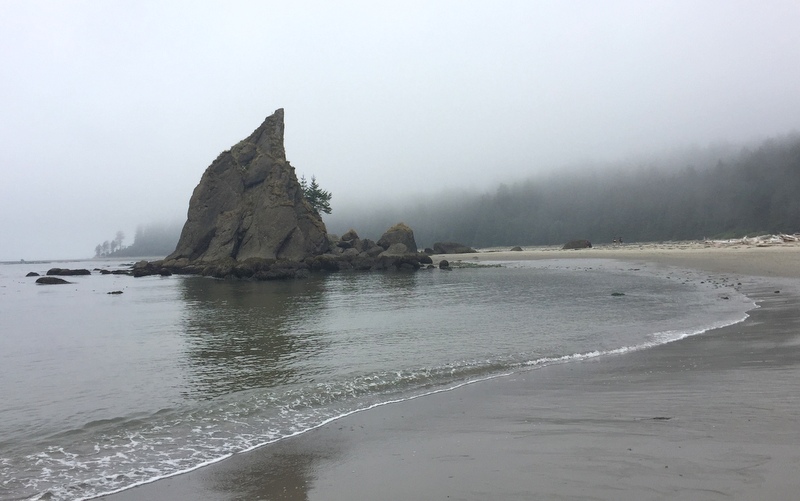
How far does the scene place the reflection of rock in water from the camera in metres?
8.88

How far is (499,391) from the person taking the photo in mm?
7656

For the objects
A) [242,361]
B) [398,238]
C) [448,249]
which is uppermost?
[398,238]

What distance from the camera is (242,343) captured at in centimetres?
1258

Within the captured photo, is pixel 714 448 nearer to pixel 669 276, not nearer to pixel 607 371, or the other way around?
pixel 607 371

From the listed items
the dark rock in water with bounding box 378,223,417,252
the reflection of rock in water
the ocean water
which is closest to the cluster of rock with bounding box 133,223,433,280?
the dark rock in water with bounding box 378,223,417,252

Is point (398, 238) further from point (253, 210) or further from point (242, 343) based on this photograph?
point (242, 343)

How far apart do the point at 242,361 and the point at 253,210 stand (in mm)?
49343

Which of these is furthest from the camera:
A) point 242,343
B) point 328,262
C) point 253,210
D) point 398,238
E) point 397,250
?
point 398,238

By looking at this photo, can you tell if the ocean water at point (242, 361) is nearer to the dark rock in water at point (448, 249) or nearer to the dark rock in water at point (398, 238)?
the dark rock in water at point (398, 238)

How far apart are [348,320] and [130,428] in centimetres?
986

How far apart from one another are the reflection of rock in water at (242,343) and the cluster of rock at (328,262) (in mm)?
19142

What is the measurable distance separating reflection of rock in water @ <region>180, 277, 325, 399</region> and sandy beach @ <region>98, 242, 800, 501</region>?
3.08 meters

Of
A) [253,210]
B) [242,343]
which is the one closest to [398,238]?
[253,210]

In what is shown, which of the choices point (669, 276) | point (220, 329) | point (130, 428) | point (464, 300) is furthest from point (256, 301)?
point (669, 276)
